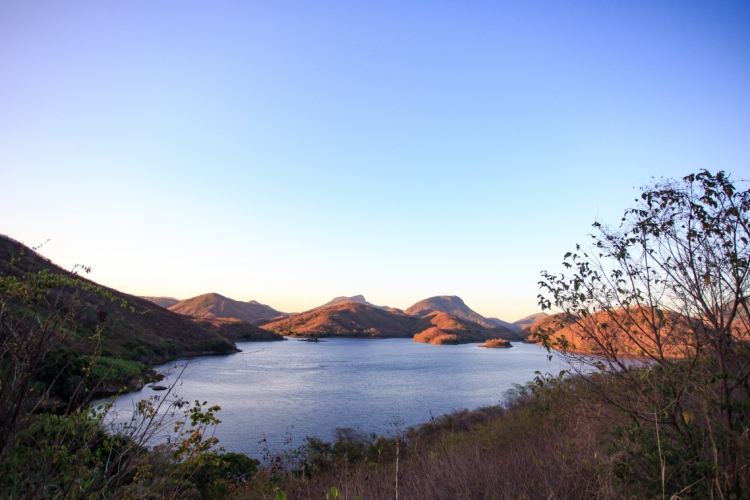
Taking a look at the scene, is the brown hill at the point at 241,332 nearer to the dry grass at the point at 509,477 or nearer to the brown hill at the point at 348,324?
the brown hill at the point at 348,324

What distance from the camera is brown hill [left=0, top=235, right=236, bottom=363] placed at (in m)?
26.9

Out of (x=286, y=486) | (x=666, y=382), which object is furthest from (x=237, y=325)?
(x=666, y=382)

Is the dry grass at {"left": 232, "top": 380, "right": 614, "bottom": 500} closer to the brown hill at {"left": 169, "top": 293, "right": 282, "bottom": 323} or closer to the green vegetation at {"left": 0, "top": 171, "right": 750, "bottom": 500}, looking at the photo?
the green vegetation at {"left": 0, "top": 171, "right": 750, "bottom": 500}

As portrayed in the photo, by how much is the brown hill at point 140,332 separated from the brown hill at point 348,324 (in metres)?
56.0

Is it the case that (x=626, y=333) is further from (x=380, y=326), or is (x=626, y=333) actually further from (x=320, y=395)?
(x=380, y=326)

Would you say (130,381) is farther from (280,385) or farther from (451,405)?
(451,405)

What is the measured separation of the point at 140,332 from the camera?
42.8 m

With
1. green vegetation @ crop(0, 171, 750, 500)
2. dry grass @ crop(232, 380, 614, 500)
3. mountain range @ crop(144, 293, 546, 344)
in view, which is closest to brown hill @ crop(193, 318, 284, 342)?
mountain range @ crop(144, 293, 546, 344)

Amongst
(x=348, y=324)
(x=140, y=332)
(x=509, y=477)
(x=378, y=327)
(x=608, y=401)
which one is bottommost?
(x=378, y=327)

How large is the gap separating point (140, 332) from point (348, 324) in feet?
288

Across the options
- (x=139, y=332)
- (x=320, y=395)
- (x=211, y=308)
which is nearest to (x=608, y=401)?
(x=320, y=395)

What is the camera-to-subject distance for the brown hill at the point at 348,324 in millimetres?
119062

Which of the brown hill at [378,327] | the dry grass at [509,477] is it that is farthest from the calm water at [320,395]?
the brown hill at [378,327]

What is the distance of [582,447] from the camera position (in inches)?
266
